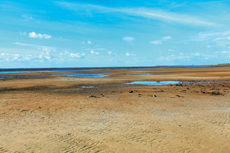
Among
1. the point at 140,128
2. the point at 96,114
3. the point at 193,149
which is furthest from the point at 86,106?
the point at 193,149

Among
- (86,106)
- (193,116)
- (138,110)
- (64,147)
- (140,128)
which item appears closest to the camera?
(64,147)

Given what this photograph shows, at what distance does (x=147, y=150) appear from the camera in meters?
6.60

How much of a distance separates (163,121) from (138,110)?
9.05 ft

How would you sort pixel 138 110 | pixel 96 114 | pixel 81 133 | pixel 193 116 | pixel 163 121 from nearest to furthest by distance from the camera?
1. pixel 81 133
2. pixel 163 121
3. pixel 193 116
4. pixel 96 114
5. pixel 138 110

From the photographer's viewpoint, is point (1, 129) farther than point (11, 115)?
No

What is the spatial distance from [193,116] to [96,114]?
631 centimetres

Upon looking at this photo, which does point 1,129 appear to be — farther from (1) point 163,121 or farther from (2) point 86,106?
(1) point 163,121

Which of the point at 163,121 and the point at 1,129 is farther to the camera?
the point at 163,121

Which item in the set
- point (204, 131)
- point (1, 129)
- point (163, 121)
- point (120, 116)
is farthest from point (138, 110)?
point (1, 129)

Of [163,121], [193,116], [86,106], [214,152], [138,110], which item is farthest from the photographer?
[86,106]

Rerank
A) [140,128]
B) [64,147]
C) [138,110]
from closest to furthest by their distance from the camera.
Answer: [64,147] < [140,128] < [138,110]

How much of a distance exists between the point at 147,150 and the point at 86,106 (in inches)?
316

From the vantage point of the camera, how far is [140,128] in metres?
8.87

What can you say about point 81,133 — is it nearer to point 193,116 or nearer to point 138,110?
point 138,110
